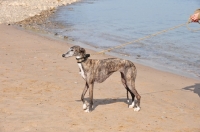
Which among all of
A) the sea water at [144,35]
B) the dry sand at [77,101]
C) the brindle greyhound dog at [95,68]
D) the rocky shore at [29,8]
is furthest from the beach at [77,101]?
the rocky shore at [29,8]

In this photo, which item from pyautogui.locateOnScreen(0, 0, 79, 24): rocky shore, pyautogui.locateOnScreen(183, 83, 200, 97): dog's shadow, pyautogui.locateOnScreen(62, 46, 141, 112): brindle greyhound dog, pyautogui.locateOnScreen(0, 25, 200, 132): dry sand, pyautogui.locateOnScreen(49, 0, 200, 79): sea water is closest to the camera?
pyautogui.locateOnScreen(0, 25, 200, 132): dry sand

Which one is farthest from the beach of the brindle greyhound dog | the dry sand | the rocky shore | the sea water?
the rocky shore

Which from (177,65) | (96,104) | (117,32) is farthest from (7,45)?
(117,32)

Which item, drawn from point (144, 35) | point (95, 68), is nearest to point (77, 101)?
point (95, 68)

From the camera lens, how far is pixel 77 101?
9.61 metres

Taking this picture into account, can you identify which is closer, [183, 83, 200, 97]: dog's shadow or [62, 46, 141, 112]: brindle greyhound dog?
[62, 46, 141, 112]: brindle greyhound dog

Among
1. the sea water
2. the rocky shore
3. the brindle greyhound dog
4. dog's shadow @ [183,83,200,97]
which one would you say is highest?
the brindle greyhound dog

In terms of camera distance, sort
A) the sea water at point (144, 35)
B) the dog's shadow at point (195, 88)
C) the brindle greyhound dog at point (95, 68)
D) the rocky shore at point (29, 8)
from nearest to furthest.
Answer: the brindle greyhound dog at point (95, 68) → the dog's shadow at point (195, 88) → the sea water at point (144, 35) → the rocky shore at point (29, 8)

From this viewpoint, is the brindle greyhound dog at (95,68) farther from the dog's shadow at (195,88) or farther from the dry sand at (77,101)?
the dog's shadow at (195,88)

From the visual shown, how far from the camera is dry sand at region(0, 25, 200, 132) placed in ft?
26.7

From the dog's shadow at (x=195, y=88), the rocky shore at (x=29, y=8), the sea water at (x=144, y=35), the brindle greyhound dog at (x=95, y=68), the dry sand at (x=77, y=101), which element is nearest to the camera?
the dry sand at (x=77, y=101)

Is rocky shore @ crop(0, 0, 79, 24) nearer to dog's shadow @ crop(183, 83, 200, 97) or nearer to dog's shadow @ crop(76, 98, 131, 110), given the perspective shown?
dog's shadow @ crop(183, 83, 200, 97)

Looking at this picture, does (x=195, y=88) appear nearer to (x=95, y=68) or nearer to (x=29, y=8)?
(x=95, y=68)

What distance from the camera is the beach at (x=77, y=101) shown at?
8.13 m
